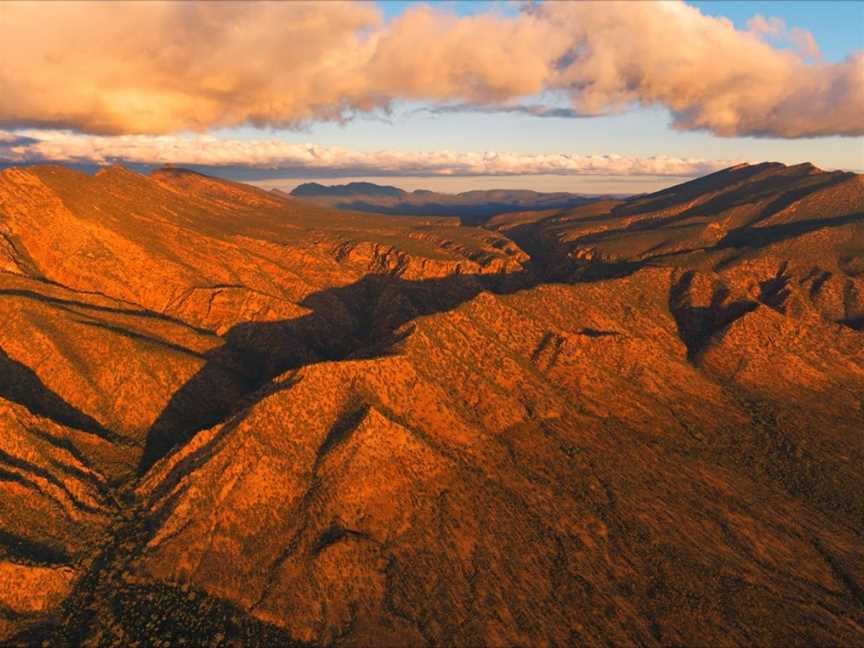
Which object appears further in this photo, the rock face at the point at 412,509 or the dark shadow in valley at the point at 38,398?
the dark shadow in valley at the point at 38,398

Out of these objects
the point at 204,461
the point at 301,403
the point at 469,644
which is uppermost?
the point at 301,403

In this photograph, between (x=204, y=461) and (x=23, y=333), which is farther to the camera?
(x=23, y=333)

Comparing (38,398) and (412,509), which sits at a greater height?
(38,398)

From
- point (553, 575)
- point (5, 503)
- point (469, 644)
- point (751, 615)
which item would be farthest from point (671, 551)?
point (5, 503)

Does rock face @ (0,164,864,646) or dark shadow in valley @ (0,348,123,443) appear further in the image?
dark shadow in valley @ (0,348,123,443)

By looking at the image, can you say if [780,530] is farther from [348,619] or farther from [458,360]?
[348,619]

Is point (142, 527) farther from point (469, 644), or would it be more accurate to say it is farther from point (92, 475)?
point (469, 644)

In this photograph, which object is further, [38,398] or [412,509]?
[38,398]

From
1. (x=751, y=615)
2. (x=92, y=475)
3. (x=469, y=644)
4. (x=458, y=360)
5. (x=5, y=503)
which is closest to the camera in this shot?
(x=469, y=644)

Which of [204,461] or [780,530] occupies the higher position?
[204,461]

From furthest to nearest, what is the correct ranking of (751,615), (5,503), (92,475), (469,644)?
(92,475) < (5,503) < (751,615) < (469,644)
